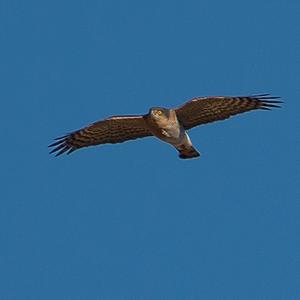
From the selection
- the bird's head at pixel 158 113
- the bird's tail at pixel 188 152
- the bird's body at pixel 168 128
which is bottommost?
the bird's tail at pixel 188 152

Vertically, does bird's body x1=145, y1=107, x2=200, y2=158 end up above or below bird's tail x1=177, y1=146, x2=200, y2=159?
above

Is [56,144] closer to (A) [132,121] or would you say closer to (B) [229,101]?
(A) [132,121]

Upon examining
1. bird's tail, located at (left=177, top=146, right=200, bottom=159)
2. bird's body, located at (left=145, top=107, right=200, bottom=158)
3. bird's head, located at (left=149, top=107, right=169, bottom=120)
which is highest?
bird's head, located at (left=149, top=107, right=169, bottom=120)

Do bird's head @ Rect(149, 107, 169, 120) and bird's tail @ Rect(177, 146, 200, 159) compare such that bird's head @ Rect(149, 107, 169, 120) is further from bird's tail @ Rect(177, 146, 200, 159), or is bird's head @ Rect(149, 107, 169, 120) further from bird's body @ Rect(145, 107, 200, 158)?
bird's tail @ Rect(177, 146, 200, 159)

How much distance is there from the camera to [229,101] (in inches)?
933

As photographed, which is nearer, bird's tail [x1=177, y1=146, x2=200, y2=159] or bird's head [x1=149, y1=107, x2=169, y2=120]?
bird's head [x1=149, y1=107, x2=169, y2=120]

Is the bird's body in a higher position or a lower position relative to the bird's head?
lower

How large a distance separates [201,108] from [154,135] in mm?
903

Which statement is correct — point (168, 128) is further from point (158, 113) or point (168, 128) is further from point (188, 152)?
point (188, 152)

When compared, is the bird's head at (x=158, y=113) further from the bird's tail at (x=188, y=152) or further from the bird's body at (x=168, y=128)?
the bird's tail at (x=188, y=152)

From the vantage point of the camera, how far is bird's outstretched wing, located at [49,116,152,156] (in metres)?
23.9

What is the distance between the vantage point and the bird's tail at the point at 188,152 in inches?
942

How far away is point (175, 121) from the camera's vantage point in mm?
23578

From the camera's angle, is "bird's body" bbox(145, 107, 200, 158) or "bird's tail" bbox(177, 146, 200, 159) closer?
"bird's body" bbox(145, 107, 200, 158)
